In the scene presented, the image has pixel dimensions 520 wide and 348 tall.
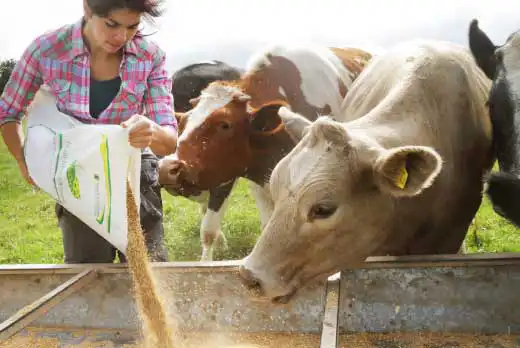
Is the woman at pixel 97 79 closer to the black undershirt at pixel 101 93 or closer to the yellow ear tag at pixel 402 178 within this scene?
the black undershirt at pixel 101 93

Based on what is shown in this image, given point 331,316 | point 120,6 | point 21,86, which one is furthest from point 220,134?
point 331,316

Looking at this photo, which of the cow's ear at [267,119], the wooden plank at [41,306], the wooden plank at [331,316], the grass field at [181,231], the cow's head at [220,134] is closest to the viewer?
the wooden plank at [331,316]

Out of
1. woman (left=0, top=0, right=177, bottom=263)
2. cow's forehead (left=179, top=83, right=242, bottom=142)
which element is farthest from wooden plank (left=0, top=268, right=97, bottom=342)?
cow's forehead (left=179, top=83, right=242, bottom=142)

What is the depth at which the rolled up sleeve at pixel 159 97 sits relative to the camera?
2955mm

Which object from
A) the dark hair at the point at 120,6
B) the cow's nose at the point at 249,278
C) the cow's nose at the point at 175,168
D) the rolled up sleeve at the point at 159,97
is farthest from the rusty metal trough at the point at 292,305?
the cow's nose at the point at 175,168

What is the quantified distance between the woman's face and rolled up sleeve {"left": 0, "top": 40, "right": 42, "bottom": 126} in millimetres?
334

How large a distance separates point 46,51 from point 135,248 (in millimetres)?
1088

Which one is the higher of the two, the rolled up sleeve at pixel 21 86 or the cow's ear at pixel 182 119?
the rolled up sleeve at pixel 21 86

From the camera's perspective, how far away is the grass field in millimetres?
5559

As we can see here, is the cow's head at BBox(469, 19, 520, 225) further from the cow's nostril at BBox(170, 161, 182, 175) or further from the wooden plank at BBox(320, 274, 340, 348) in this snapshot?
the cow's nostril at BBox(170, 161, 182, 175)

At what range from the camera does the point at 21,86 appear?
288 cm

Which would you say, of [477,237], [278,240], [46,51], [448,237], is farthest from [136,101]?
[477,237]

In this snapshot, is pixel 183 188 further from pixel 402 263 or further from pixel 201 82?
pixel 402 263

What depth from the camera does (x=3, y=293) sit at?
311cm
